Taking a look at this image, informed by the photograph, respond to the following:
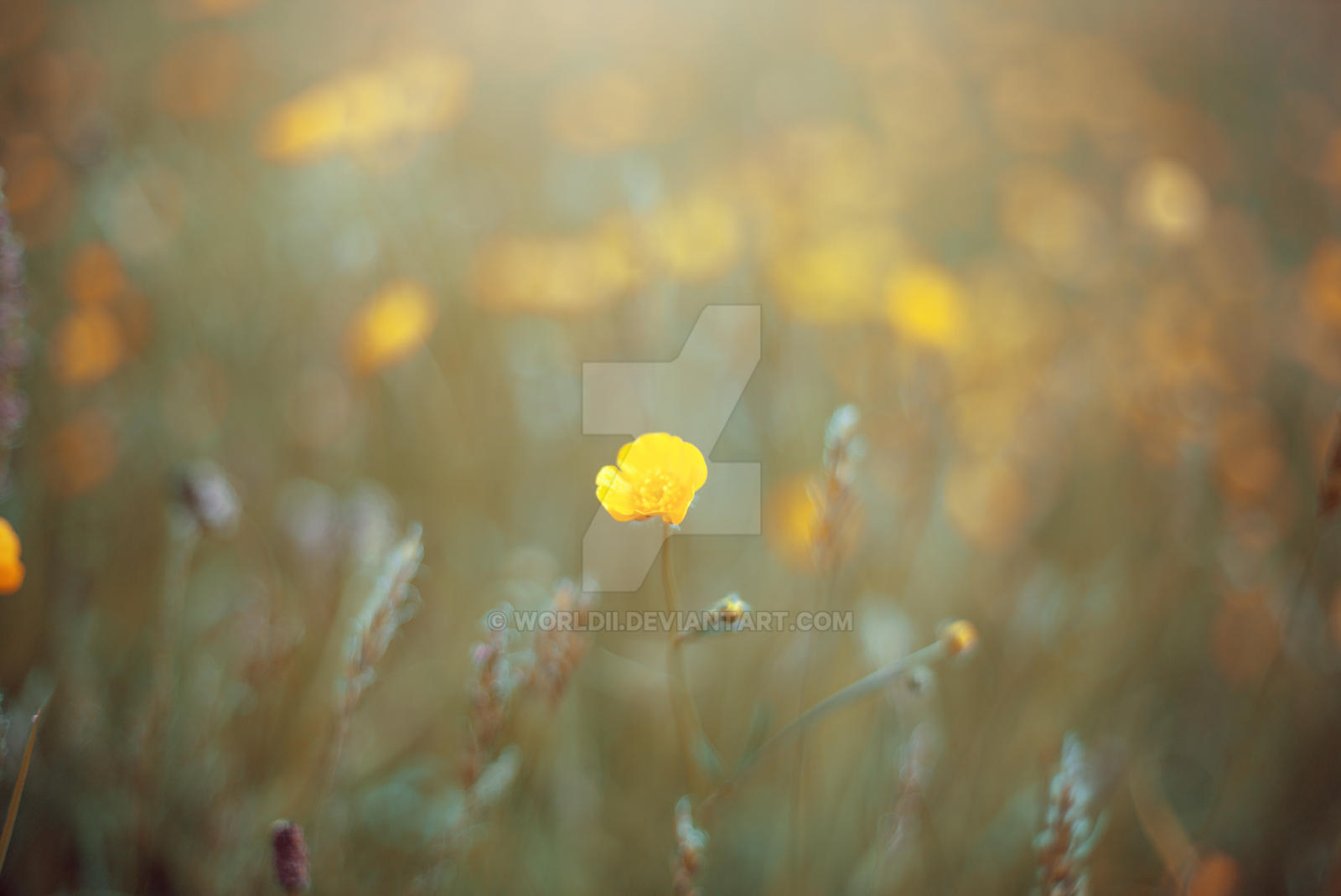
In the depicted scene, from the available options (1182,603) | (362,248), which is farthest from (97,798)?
(1182,603)

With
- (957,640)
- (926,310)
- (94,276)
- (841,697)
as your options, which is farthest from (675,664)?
(94,276)

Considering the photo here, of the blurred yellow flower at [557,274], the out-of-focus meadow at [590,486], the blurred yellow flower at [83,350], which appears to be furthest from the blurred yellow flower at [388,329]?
the blurred yellow flower at [83,350]

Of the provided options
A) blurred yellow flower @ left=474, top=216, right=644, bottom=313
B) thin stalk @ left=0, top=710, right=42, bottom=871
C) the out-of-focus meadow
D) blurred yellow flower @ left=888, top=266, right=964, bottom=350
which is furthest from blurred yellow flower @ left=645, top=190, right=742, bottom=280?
thin stalk @ left=0, top=710, right=42, bottom=871

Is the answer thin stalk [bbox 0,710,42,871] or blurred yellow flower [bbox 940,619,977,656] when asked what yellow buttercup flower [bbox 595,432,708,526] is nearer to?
blurred yellow flower [bbox 940,619,977,656]

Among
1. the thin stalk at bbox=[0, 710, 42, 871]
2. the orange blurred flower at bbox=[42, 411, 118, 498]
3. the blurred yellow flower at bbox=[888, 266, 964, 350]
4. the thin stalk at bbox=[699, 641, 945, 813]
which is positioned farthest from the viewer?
the blurred yellow flower at bbox=[888, 266, 964, 350]

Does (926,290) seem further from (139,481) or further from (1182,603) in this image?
(139,481)

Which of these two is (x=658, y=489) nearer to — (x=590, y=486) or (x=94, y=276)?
Result: (x=590, y=486)
